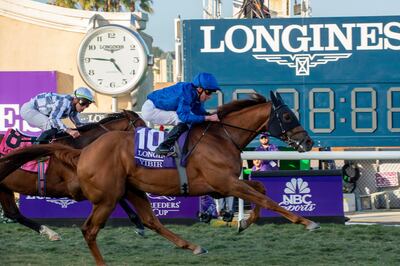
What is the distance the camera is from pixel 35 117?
381 inches

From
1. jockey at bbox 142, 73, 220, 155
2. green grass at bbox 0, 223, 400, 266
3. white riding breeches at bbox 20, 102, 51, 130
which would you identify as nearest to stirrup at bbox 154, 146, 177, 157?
jockey at bbox 142, 73, 220, 155

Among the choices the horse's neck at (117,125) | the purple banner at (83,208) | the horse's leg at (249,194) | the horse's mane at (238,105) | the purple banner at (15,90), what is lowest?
the purple banner at (83,208)

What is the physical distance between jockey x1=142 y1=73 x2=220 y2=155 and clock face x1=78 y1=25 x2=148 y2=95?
5.51 metres

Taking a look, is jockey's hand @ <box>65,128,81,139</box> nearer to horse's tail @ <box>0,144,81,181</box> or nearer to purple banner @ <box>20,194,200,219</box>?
horse's tail @ <box>0,144,81,181</box>

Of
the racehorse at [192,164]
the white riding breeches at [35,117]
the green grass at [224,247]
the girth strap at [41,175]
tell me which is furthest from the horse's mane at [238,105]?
the white riding breeches at [35,117]

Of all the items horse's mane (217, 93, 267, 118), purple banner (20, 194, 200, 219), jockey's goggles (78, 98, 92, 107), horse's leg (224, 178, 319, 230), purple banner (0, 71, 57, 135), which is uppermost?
purple banner (0, 71, 57, 135)

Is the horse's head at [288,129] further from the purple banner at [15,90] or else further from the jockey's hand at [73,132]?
the purple banner at [15,90]

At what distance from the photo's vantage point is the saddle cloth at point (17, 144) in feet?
30.2

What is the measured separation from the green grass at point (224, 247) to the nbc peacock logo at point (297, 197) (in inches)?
11.3

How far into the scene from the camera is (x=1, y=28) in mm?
18188

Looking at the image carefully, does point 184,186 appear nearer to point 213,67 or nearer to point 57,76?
point 213,67

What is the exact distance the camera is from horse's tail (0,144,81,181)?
8227mm

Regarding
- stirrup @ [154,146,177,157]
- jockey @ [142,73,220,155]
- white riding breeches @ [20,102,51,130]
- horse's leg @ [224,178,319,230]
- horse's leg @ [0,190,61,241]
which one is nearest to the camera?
horse's leg @ [224,178,319,230]

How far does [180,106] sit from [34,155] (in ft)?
4.61
